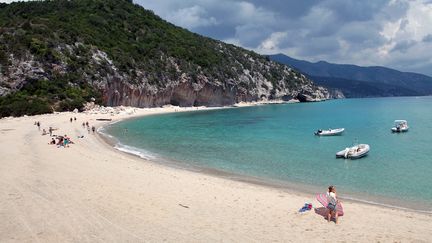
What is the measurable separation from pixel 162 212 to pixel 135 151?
703 inches

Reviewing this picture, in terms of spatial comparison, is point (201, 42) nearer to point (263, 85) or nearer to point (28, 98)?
point (263, 85)

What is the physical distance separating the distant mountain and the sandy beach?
45.4m

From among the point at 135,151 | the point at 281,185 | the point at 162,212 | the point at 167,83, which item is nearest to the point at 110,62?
the point at 167,83

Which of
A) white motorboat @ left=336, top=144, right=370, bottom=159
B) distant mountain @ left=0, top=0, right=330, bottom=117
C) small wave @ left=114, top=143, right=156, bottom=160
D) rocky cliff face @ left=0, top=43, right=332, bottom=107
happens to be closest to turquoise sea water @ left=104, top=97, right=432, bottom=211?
small wave @ left=114, top=143, right=156, bottom=160

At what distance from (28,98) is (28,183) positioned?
167 feet

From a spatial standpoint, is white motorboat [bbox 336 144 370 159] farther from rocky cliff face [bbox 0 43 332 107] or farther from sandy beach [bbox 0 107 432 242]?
rocky cliff face [bbox 0 43 332 107]

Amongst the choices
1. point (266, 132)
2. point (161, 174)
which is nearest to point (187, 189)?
point (161, 174)

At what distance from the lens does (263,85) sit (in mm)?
146750

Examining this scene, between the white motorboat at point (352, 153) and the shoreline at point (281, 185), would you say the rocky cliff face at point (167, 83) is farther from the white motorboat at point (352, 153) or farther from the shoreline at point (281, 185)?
the white motorboat at point (352, 153)

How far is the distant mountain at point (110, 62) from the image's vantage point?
65.8 metres

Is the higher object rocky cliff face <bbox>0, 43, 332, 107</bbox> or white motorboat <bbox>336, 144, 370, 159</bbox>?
rocky cliff face <bbox>0, 43, 332, 107</bbox>

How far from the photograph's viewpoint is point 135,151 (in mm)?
29766

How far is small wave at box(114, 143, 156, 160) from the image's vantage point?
27.4 meters

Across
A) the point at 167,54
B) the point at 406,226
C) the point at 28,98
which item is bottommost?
the point at 406,226
